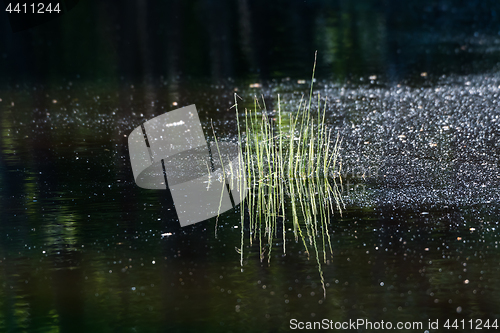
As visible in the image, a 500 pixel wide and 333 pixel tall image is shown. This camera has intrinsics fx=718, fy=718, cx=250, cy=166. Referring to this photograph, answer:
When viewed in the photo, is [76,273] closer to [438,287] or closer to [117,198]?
[117,198]

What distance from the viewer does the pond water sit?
11.4 feet

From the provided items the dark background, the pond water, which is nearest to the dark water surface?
the pond water

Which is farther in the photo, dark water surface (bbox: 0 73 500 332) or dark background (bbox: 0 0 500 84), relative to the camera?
dark background (bbox: 0 0 500 84)

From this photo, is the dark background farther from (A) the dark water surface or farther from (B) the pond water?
(A) the dark water surface

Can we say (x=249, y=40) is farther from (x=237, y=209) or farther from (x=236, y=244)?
(x=236, y=244)

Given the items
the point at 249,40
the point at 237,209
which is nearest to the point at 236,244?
the point at 237,209

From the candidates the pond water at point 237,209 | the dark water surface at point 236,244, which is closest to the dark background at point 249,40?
the pond water at point 237,209

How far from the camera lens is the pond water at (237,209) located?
11.4 feet

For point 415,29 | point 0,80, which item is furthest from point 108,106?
point 415,29

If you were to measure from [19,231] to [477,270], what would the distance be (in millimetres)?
2729

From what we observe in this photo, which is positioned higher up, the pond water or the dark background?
the dark background

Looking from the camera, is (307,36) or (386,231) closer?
(386,231)

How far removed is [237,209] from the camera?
15.5ft

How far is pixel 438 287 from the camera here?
3.57 metres
